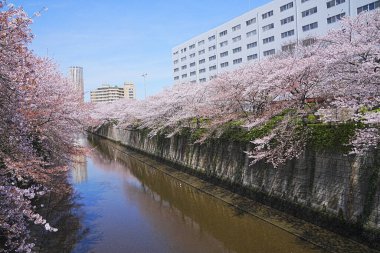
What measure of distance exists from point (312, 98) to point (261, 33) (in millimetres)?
40497

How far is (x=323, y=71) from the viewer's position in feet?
38.6

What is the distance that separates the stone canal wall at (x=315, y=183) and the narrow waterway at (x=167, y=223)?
1341 millimetres

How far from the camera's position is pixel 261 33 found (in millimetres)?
52156

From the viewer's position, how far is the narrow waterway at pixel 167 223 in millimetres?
11500

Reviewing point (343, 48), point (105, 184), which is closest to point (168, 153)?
point (105, 184)

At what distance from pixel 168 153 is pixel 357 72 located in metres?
20.4

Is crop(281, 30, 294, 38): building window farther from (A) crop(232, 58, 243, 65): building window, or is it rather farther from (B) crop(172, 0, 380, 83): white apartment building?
(A) crop(232, 58, 243, 65): building window

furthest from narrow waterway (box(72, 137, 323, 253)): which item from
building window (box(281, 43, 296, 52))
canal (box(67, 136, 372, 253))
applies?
building window (box(281, 43, 296, 52))

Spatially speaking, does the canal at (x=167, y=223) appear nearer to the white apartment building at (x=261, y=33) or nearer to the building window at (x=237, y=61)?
the white apartment building at (x=261, y=33)

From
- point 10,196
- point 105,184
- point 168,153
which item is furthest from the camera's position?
point 168,153

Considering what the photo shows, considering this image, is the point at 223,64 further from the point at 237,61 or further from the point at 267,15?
the point at 267,15

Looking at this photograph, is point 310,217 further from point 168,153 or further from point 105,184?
point 168,153

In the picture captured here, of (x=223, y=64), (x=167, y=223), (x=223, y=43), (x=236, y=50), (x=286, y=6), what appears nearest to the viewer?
(x=167, y=223)

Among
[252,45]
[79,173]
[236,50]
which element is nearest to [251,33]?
[252,45]
